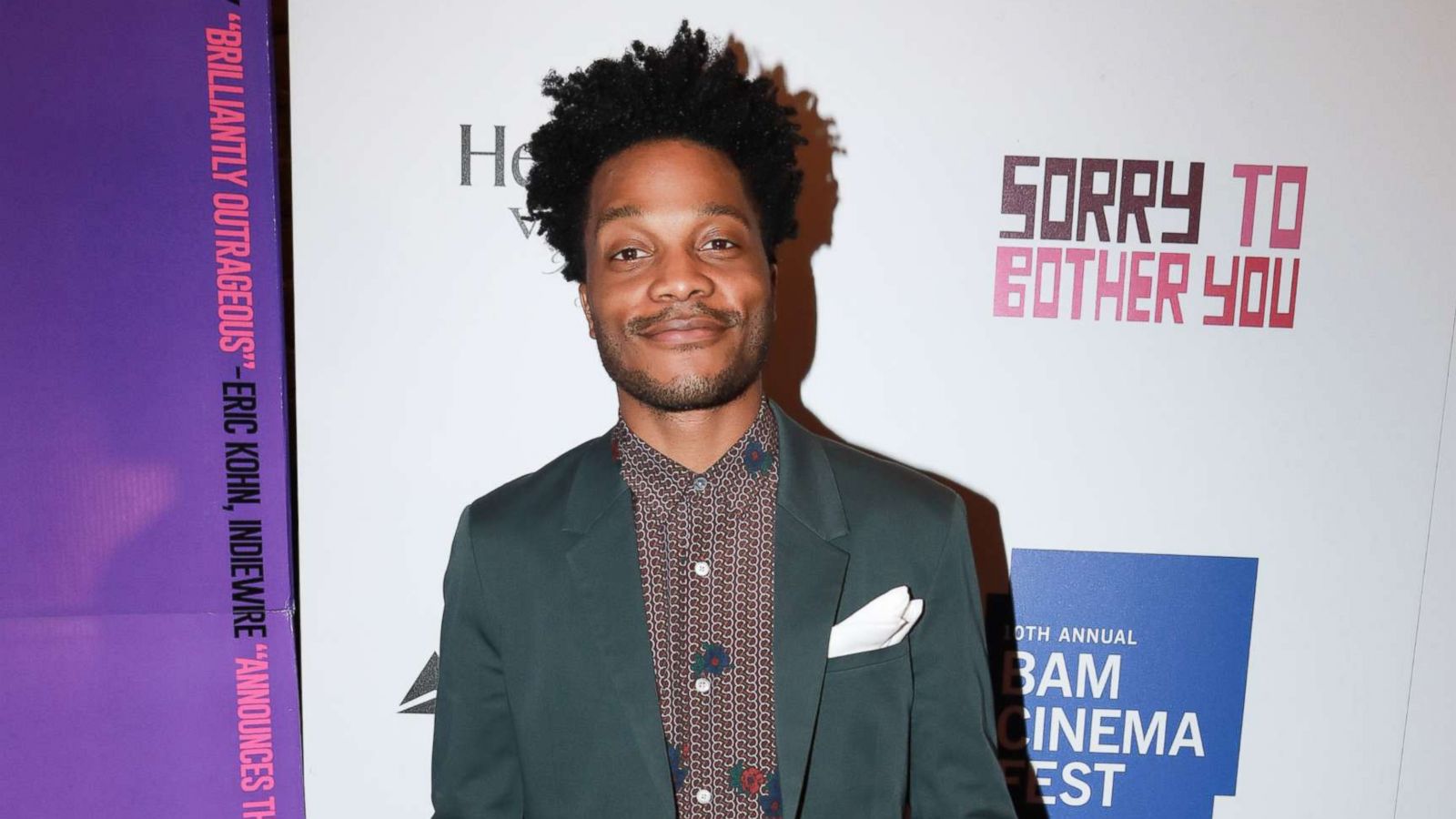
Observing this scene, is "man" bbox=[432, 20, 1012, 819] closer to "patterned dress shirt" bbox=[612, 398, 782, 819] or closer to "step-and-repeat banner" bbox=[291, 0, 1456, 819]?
"patterned dress shirt" bbox=[612, 398, 782, 819]

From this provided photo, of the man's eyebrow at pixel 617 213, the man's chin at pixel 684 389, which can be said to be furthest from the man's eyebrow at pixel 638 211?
the man's chin at pixel 684 389

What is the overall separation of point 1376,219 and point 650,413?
166 cm

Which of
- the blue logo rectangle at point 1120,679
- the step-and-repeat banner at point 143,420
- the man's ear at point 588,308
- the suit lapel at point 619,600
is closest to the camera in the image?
the suit lapel at point 619,600

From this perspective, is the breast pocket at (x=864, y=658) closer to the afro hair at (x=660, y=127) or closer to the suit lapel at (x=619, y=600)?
the suit lapel at (x=619, y=600)

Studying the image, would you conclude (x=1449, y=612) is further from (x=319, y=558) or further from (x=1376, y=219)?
(x=319, y=558)

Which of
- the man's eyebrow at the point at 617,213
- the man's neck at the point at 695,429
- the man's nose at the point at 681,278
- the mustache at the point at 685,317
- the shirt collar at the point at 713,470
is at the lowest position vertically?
the shirt collar at the point at 713,470

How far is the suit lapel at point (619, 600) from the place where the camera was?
1181 mm

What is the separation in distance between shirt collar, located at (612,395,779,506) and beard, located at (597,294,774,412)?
0.24 feet

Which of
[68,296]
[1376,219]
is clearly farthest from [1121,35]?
[68,296]

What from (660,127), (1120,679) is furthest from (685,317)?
(1120,679)

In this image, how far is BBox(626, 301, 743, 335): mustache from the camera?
120 cm

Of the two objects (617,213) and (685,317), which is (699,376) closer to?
(685,317)

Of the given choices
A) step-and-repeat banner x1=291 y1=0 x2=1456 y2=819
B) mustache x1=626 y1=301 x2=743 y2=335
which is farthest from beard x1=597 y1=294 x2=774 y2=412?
step-and-repeat banner x1=291 y1=0 x2=1456 y2=819

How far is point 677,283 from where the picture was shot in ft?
3.87
